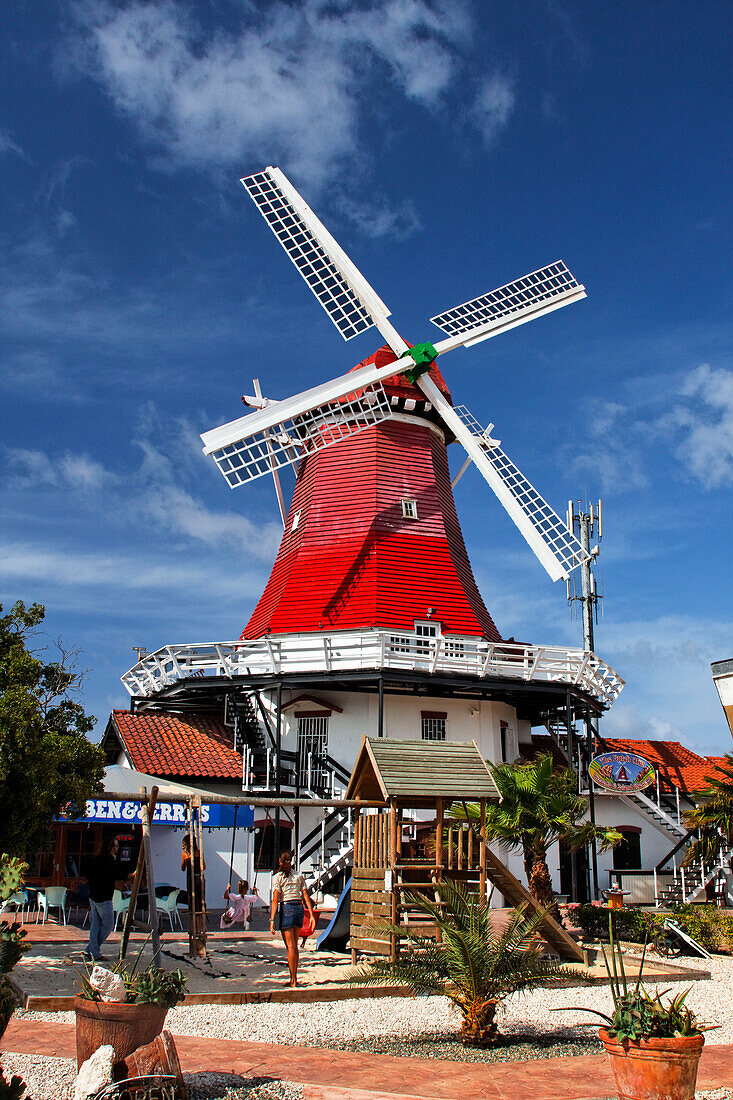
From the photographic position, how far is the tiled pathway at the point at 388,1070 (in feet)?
21.5

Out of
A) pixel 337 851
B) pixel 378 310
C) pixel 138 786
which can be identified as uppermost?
pixel 378 310

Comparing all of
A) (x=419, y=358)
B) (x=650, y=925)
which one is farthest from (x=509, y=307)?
(x=650, y=925)

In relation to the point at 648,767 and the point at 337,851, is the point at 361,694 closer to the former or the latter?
the point at 337,851

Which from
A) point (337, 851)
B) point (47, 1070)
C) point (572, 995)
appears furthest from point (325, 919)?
point (47, 1070)

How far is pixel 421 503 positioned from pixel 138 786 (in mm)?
11666

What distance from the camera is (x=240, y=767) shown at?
24422 millimetres

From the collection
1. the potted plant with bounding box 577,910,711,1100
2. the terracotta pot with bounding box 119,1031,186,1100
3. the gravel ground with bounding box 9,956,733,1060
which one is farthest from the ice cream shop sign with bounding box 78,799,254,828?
the potted plant with bounding box 577,910,711,1100

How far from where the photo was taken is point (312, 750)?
24031mm

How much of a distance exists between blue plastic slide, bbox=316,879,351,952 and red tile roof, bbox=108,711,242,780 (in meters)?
9.14

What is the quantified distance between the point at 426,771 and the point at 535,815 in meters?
2.93

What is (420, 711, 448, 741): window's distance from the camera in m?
24.0

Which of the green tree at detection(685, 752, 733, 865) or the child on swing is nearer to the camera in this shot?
the green tree at detection(685, 752, 733, 865)

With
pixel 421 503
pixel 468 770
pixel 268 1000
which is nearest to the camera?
pixel 268 1000

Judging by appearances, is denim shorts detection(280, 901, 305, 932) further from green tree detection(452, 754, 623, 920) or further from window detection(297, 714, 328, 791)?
window detection(297, 714, 328, 791)
